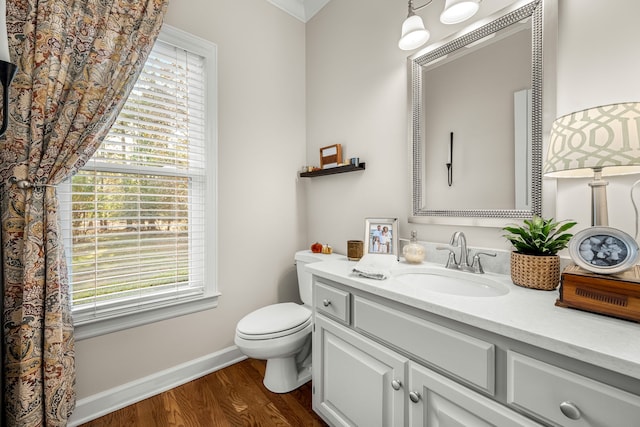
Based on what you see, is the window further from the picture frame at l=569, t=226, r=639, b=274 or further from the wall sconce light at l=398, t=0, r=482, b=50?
the picture frame at l=569, t=226, r=639, b=274

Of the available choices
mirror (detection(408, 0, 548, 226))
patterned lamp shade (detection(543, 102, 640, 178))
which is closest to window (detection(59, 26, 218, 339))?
mirror (detection(408, 0, 548, 226))

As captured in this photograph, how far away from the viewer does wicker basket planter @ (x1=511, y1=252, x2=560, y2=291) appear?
99cm

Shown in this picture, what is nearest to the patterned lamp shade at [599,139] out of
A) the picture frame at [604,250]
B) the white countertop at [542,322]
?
the picture frame at [604,250]

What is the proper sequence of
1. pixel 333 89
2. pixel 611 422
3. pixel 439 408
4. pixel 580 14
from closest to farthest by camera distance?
pixel 611 422 < pixel 439 408 < pixel 580 14 < pixel 333 89

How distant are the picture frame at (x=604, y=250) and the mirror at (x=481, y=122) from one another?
330mm

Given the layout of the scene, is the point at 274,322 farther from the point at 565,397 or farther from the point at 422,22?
the point at 422,22

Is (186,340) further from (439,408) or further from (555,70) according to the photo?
(555,70)

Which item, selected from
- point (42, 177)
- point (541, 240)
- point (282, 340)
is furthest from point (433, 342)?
point (42, 177)

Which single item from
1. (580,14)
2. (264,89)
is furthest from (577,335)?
(264,89)

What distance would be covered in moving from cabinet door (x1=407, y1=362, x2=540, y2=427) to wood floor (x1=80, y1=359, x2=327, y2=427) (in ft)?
2.44

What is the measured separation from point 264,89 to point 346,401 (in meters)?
2.12

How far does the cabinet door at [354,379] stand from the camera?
1.05 meters

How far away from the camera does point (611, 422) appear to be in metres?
0.60

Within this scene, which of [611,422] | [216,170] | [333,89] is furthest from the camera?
[333,89]
